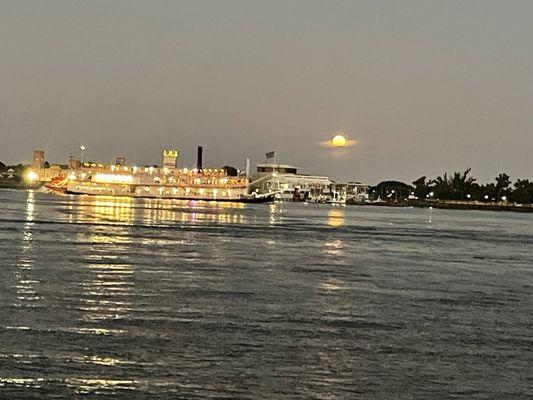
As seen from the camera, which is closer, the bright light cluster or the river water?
the river water

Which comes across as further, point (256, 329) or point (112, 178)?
point (112, 178)

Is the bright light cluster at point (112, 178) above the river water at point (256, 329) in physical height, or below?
above

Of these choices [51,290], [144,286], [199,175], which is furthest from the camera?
[199,175]

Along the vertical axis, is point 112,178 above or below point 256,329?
above

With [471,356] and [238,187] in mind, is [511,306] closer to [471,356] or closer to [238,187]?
Answer: [471,356]

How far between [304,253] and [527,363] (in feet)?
73.0

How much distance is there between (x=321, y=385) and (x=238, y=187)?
549ft

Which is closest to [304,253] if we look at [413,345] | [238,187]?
[413,345]

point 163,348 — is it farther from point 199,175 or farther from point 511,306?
point 199,175

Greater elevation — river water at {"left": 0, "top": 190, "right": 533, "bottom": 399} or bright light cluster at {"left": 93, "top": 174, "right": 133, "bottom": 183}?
bright light cluster at {"left": 93, "top": 174, "right": 133, "bottom": 183}

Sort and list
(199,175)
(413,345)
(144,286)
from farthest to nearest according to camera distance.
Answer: (199,175)
(144,286)
(413,345)

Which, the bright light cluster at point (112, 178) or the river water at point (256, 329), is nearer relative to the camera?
the river water at point (256, 329)

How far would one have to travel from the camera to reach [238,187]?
17825 cm

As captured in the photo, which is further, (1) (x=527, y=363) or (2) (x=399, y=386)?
(1) (x=527, y=363)
